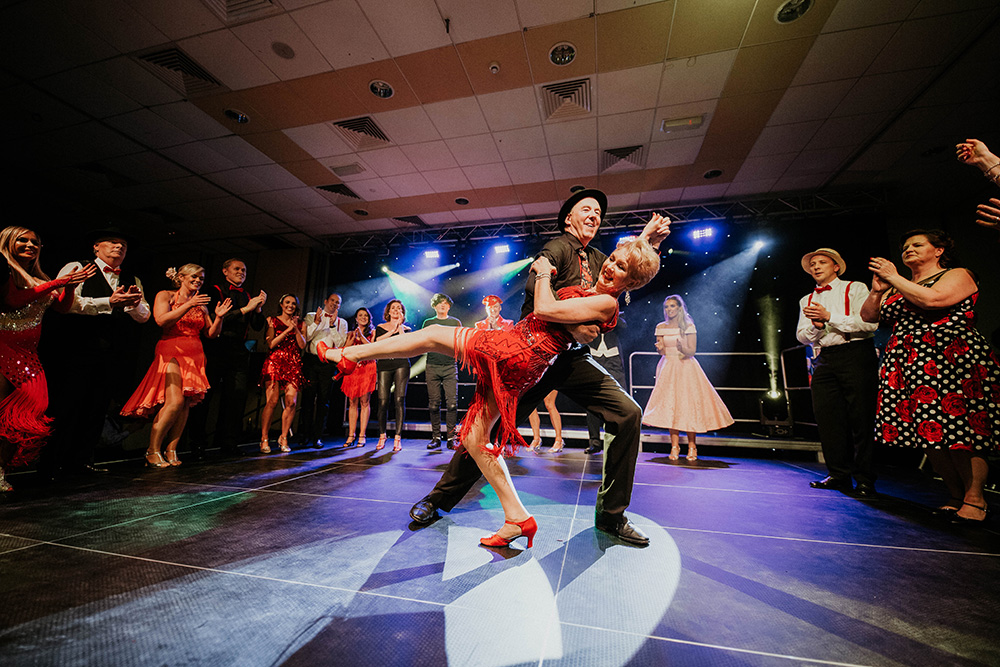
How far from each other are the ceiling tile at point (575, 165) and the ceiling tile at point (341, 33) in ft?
9.03

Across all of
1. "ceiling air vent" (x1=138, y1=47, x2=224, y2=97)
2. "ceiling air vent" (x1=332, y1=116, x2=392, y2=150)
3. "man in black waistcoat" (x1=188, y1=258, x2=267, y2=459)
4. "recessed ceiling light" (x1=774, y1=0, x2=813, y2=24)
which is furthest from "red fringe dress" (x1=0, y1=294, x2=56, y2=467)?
"recessed ceiling light" (x1=774, y1=0, x2=813, y2=24)

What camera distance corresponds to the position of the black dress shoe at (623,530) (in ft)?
5.50

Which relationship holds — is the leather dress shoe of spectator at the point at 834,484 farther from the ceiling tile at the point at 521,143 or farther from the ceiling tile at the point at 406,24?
the ceiling tile at the point at 406,24

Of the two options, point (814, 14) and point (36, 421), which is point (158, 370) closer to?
point (36, 421)

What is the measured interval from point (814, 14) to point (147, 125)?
7.76 m

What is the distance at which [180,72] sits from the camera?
416 cm

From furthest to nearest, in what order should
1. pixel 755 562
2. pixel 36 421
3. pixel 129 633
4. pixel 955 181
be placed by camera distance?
pixel 955 181
pixel 36 421
pixel 755 562
pixel 129 633

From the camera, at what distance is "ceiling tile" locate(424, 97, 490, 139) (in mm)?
4527

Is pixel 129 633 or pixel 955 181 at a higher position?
pixel 955 181

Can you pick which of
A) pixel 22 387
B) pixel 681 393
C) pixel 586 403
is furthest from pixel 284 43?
pixel 681 393

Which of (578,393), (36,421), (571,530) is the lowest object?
(571,530)

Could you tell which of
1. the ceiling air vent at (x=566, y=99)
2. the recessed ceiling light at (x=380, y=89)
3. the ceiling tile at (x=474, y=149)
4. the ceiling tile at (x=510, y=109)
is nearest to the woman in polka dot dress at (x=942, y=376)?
the ceiling air vent at (x=566, y=99)

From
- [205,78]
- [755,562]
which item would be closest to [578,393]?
[755,562]

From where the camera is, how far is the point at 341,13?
343 cm
